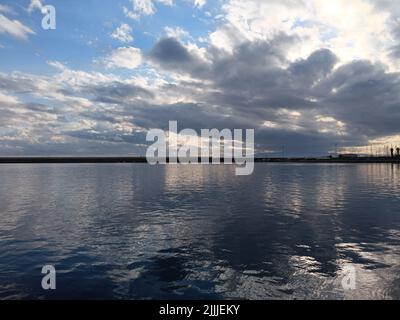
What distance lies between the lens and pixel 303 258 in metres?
19.7

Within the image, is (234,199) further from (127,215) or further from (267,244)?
(267,244)

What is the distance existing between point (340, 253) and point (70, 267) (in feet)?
57.4

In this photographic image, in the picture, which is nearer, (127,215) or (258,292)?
(258,292)

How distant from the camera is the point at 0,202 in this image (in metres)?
45.1

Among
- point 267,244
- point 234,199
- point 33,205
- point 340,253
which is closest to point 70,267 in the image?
point 267,244

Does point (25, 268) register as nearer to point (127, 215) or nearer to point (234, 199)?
point (127, 215)

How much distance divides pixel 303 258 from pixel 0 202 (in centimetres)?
4427

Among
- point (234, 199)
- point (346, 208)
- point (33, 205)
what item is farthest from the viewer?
point (234, 199)
